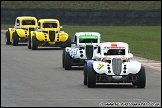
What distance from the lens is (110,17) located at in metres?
63.7

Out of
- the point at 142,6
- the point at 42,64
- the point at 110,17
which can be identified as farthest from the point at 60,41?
the point at 142,6

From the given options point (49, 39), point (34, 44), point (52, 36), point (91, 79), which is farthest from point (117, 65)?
point (52, 36)

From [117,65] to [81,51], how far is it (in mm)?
5943

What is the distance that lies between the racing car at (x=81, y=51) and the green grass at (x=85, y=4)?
47405 mm

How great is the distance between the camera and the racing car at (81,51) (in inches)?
907

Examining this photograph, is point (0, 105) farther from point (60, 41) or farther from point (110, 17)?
point (110, 17)

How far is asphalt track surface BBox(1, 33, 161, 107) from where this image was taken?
558 inches

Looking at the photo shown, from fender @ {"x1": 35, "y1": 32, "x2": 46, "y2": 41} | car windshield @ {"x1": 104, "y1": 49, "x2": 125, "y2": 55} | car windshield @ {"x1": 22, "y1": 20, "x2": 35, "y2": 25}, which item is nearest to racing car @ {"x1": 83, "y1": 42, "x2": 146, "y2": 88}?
car windshield @ {"x1": 104, "y1": 49, "x2": 125, "y2": 55}

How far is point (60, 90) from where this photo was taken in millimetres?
16703

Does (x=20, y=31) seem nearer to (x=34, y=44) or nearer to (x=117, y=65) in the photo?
(x=34, y=44)

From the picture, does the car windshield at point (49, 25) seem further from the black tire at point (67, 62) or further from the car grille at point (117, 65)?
the car grille at point (117, 65)

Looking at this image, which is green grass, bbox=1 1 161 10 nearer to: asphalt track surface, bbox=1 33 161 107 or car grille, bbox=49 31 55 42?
car grille, bbox=49 31 55 42

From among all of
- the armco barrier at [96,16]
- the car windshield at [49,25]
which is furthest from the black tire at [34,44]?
the armco barrier at [96,16]

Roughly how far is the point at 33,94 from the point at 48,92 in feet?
2.09
